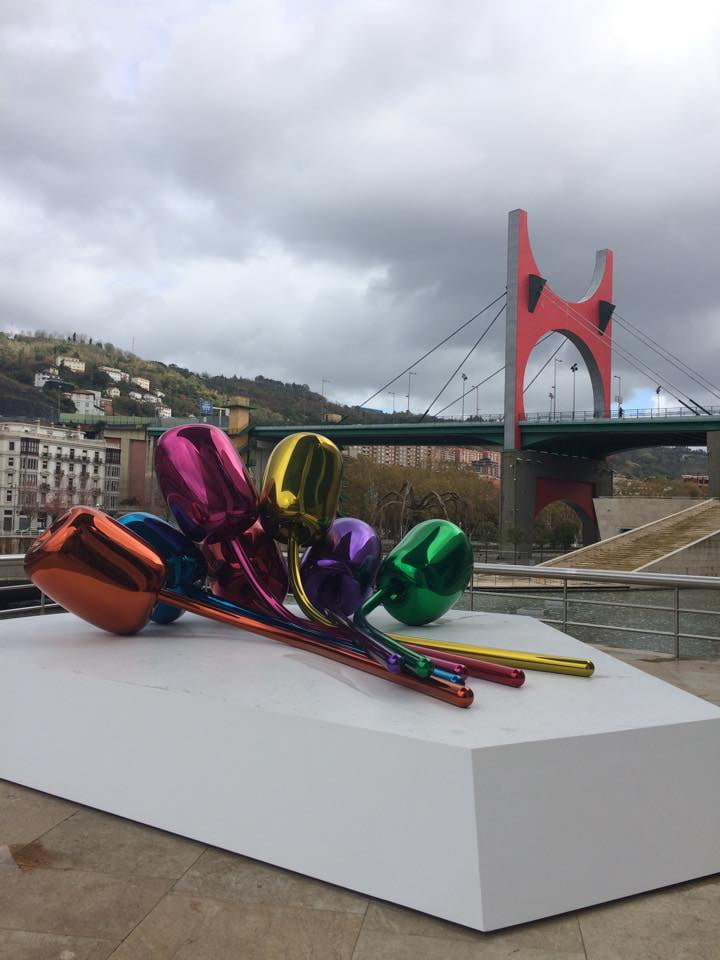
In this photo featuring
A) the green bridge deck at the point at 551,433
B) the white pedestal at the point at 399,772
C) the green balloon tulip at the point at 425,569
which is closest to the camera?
the white pedestal at the point at 399,772

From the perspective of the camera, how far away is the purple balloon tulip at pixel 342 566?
12.7ft

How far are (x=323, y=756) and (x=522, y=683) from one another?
32.0 inches

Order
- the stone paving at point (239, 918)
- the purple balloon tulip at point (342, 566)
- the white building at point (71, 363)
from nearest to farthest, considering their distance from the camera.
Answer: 1. the stone paving at point (239, 918)
2. the purple balloon tulip at point (342, 566)
3. the white building at point (71, 363)

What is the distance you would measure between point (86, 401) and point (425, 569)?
300 feet

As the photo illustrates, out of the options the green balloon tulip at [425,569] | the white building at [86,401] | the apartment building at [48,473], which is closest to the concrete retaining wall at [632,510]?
the green balloon tulip at [425,569]

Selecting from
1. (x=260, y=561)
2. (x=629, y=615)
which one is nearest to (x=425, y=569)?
(x=260, y=561)

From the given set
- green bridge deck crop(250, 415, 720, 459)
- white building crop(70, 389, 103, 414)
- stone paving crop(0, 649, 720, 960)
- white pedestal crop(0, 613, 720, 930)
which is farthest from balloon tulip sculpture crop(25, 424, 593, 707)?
→ white building crop(70, 389, 103, 414)

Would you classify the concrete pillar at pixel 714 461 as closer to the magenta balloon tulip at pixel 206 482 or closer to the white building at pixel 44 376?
the magenta balloon tulip at pixel 206 482

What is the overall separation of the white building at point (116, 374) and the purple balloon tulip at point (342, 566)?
367 feet

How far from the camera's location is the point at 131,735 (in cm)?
278

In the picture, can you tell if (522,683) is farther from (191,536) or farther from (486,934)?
(191,536)

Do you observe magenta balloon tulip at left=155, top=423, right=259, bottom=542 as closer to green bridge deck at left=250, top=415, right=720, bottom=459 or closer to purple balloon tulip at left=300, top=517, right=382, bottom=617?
purple balloon tulip at left=300, top=517, right=382, bottom=617

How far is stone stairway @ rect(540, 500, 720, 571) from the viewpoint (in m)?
23.9

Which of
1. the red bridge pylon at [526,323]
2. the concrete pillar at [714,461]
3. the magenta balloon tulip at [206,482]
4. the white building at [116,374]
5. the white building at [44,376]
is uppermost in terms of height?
the white building at [116,374]
